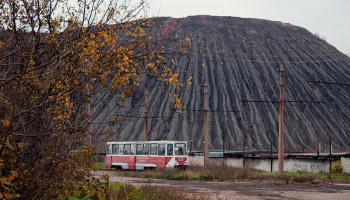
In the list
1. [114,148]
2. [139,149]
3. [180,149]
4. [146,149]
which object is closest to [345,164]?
[180,149]

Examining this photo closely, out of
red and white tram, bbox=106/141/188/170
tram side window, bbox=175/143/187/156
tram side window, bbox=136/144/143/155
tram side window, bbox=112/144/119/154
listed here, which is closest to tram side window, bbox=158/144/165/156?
red and white tram, bbox=106/141/188/170

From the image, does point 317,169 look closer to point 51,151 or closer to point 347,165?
point 347,165

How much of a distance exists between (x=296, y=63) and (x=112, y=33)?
105 meters

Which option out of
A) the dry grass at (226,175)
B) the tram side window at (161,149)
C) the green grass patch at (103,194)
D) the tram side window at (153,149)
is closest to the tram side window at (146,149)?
the tram side window at (153,149)

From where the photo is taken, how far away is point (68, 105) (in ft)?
31.4

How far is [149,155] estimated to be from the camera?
147 ft

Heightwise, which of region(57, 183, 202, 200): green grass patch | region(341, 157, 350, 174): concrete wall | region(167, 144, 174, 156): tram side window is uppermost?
region(167, 144, 174, 156): tram side window

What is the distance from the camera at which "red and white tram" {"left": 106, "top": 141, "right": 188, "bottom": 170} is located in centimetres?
4341

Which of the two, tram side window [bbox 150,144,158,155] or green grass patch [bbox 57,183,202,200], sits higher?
tram side window [bbox 150,144,158,155]

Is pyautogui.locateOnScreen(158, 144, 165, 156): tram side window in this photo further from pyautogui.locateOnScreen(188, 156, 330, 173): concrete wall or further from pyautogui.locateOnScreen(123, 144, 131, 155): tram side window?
pyautogui.locateOnScreen(123, 144, 131, 155): tram side window

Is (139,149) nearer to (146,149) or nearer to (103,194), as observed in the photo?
(146,149)

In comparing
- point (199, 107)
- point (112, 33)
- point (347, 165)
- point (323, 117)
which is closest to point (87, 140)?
point (112, 33)

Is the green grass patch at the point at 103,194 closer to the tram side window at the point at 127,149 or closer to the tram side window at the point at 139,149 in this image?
the tram side window at the point at 139,149

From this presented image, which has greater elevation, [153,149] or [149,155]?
[153,149]
